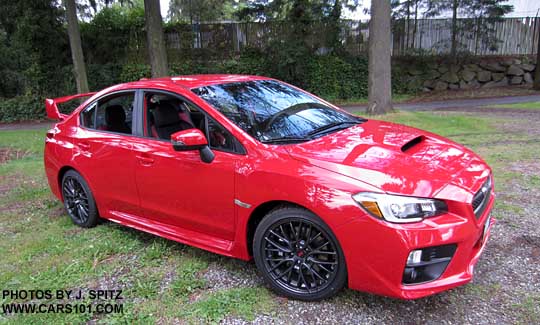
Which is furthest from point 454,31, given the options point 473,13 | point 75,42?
point 75,42

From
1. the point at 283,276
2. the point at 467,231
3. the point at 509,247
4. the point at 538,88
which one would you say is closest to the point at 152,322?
A: the point at 283,276

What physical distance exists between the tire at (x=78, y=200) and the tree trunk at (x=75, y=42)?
36.5ft

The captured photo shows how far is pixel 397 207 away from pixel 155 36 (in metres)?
12.0

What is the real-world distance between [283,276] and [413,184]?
1137 millimetres

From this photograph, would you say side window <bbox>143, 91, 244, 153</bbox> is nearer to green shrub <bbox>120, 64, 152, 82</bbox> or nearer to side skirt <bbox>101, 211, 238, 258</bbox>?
side skirt <bbox>101, 211, 238, 258</bbox>

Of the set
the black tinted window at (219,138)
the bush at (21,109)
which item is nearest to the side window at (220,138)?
the black tinted window at (219,138)

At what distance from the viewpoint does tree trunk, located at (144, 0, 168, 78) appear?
12805 mm

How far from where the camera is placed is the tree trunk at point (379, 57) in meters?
11.0

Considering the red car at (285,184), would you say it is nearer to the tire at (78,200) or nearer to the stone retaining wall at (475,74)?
the tire at (78,200)

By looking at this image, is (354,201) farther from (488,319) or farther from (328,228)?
(488,319)

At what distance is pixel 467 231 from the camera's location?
2.62 m

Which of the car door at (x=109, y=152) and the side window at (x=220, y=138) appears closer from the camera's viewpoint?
the side window at (x=220, y=138)

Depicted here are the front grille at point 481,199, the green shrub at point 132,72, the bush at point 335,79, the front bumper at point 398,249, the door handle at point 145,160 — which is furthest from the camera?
the bush at point 335,79

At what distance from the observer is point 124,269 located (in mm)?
3611
